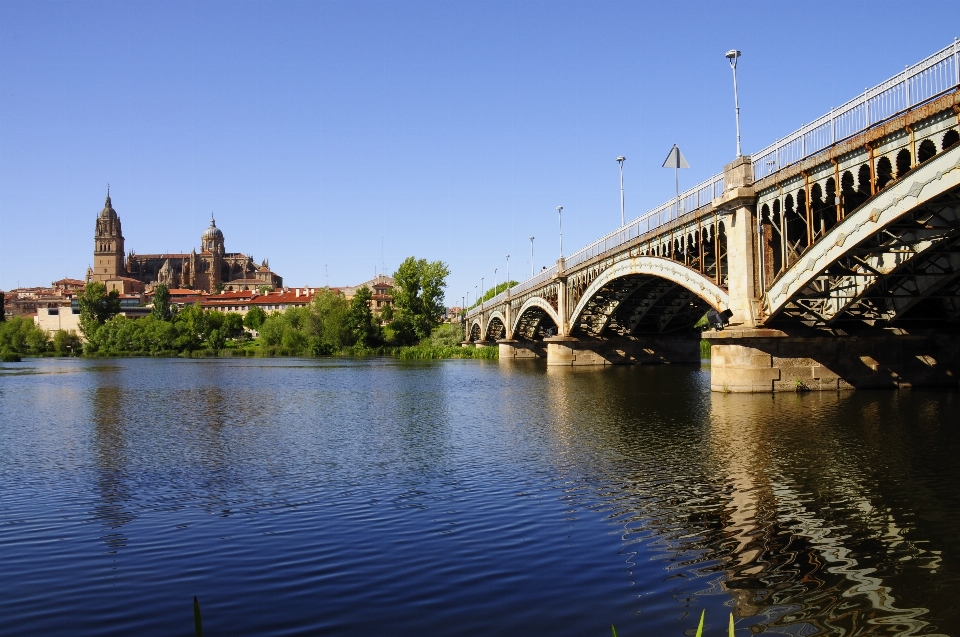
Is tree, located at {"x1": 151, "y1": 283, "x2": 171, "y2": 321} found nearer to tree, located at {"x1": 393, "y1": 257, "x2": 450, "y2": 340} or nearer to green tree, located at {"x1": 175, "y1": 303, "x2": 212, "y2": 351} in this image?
green tree, located at {"x1": 175, "y1": 303, "x2": 212, "y2": 351}

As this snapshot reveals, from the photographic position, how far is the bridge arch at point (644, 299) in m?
40.0

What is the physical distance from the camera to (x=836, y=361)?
1318 inches

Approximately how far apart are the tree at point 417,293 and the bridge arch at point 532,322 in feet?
117

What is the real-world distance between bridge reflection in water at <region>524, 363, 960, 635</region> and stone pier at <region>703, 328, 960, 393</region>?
14.5 ft

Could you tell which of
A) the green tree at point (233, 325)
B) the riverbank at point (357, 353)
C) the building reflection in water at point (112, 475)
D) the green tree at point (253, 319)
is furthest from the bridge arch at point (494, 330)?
the building reflection in water at point (112, 475)

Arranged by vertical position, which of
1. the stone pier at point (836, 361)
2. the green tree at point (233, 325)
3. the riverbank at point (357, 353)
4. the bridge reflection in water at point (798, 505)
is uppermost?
the green tree at point (233, 325)

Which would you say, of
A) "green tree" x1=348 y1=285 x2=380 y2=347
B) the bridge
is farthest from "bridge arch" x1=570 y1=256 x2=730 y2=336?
"green tree" x1=348 y1=285 x2=380 y2=347

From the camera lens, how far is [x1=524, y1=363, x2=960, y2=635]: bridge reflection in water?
8719 mm

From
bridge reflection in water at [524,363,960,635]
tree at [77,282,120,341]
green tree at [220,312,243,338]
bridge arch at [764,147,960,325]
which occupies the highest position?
tree at [77,282,120,341]

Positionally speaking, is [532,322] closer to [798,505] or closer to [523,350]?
[523,350]

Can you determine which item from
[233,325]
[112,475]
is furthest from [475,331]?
[112,475]

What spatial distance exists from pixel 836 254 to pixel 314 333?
101 m

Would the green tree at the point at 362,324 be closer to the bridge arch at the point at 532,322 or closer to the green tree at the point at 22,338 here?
the bridge arch at the point at 532,322

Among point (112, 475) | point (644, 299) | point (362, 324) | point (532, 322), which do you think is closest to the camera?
point (112, 475)
